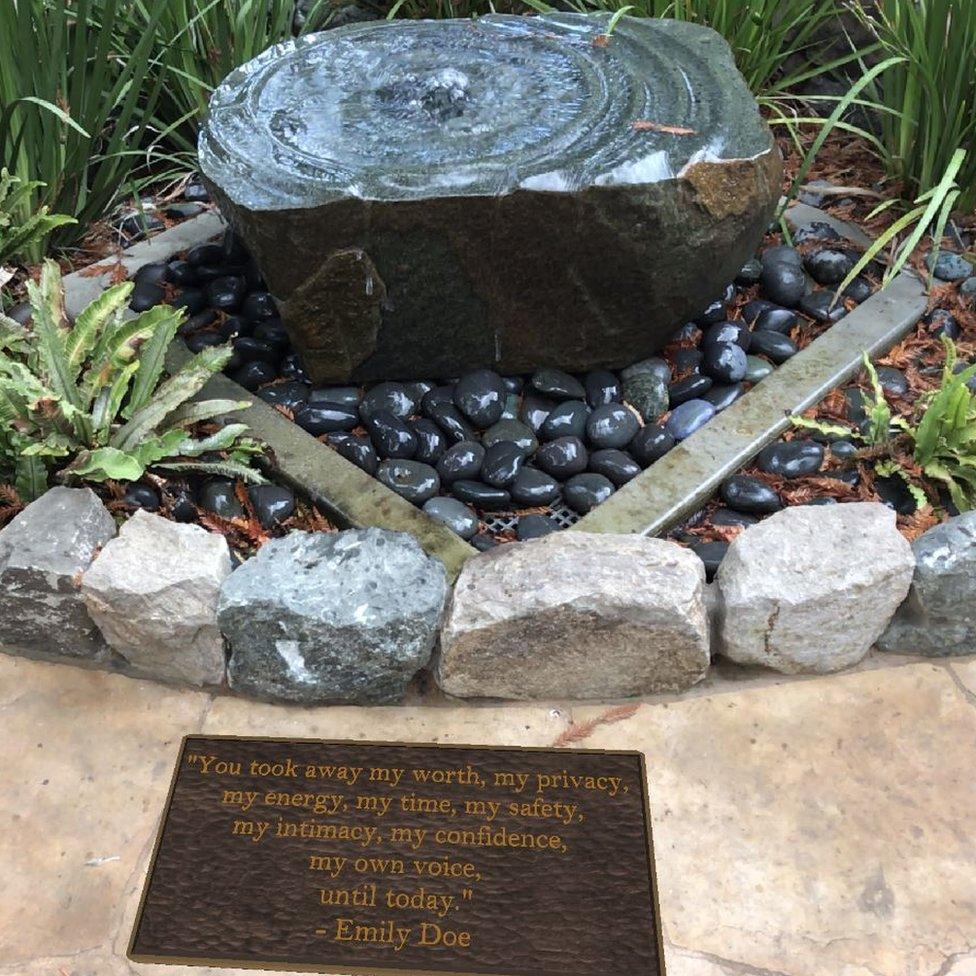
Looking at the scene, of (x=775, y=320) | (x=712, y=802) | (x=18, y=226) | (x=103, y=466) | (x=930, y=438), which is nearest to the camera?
(x=712, y=802)

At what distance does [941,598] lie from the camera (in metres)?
2.33

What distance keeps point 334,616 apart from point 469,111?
58.0 inches

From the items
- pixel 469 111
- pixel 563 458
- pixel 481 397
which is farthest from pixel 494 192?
pixel 563 458

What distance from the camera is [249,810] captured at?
2.15 m

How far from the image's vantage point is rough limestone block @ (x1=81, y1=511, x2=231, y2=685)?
2.26 metres

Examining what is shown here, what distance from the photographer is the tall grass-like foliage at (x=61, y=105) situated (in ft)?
10.4

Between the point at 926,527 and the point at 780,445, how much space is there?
429 mm

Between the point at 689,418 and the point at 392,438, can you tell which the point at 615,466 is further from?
the point at 392,438

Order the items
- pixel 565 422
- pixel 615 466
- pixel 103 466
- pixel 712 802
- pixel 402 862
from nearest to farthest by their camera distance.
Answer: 1. pixel 402 862
2. pixel 712 802
3. pixel 103 466
4. pixel 615 466
5. pixel 565 422

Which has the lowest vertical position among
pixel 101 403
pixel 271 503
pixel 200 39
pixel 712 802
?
pixel 712 802

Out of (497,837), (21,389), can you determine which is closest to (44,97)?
(21,389)

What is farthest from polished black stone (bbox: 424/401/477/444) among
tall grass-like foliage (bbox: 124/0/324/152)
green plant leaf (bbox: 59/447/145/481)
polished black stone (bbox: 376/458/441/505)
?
tall grass-like foliage (bbox: 124/0/324/152)

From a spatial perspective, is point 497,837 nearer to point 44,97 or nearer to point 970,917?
point 970,917

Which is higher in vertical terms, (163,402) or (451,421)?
(163,402)
